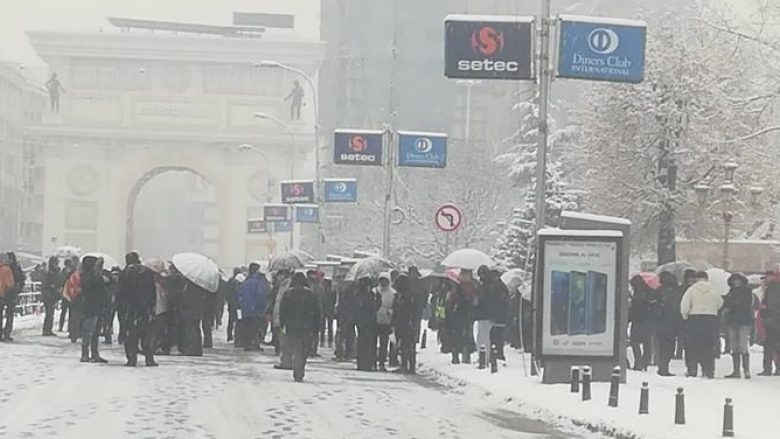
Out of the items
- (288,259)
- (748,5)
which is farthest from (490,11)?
(288,259)

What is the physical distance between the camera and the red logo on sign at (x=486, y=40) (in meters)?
22.4

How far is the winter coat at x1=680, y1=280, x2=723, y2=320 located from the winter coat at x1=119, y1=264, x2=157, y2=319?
8356 millimetres

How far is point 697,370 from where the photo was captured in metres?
22.6

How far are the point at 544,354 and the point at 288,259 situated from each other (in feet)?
32.8

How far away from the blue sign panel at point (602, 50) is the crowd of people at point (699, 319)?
3512mm

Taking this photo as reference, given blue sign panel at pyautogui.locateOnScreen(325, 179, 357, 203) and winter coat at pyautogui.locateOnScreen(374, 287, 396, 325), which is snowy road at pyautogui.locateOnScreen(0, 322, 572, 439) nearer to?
winter coat at pyautogui.locateOnScreen(374, 287, 396, 325)

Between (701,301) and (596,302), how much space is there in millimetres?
2050

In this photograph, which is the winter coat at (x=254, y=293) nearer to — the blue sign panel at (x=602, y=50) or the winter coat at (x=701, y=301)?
the blue sign panel at (x=602, y=50)

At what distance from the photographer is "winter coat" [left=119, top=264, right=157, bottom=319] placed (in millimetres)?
21578

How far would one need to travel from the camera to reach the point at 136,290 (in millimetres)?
21672

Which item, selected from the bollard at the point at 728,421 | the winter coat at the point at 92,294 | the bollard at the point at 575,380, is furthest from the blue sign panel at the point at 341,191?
the bollard at the point at 728,421

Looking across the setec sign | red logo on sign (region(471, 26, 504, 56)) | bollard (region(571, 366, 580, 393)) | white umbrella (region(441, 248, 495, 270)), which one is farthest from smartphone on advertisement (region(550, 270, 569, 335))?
white umbrella (region(441, 248, 495, 270))

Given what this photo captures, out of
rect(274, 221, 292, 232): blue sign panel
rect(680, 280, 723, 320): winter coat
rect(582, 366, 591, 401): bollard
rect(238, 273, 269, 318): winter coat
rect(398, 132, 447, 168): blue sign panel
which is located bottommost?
rect(582, 366, 591, 401): bollard

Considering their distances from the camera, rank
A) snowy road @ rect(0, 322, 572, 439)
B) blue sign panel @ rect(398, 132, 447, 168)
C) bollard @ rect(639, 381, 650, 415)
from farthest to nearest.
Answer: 1. blue sign panel @ rect(398, 132, 447, 168)
2. bollard @ rect(639, 381, 650, 415)
3. snowy road @ rect(0, 322, 572, 439)
